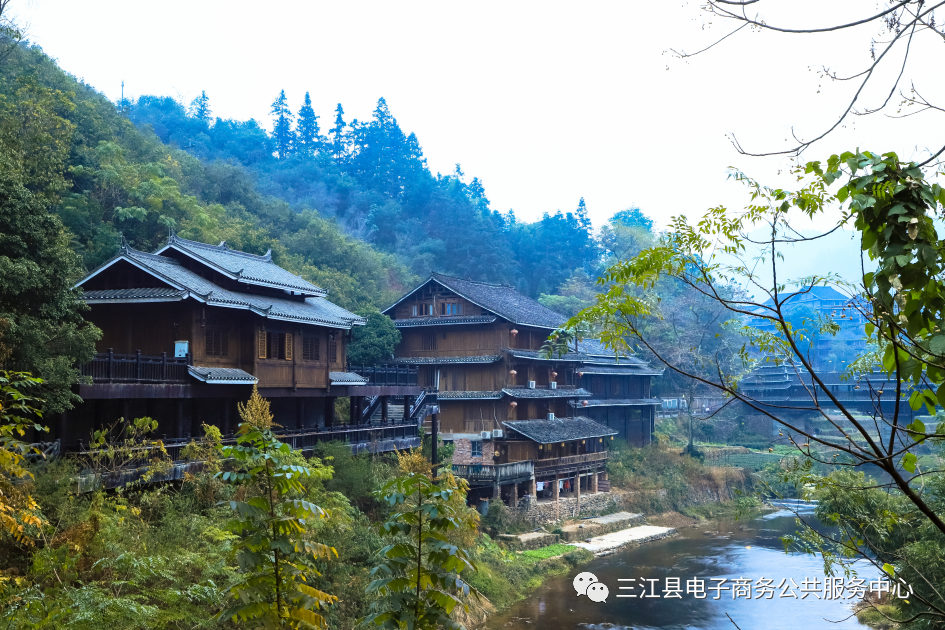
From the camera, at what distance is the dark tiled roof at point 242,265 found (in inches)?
949

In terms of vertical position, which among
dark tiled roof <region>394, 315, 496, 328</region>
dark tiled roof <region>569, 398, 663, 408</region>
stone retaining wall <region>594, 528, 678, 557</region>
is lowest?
stone retaining wall <region>594, 528, 678, 557</region>

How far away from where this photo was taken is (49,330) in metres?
15.2

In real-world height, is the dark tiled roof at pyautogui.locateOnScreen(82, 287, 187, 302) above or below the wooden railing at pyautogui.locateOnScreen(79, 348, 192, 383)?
above

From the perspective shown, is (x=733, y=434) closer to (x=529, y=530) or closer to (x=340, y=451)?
(x=529, y=530)

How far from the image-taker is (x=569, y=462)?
38.3 metres

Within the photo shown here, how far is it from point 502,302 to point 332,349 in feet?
53.1

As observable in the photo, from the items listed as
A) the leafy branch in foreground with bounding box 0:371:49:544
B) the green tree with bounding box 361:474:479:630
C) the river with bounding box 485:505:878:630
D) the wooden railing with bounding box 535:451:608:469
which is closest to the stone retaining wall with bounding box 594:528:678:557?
the river with bounding box 485:505:878:630

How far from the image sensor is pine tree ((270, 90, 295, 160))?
80.1 metres

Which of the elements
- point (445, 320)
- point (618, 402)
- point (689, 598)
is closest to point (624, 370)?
point (618, 402)

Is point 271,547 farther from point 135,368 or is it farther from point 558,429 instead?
point 558,429

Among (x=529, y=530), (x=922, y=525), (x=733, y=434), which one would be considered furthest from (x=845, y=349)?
(x=922, y=525)

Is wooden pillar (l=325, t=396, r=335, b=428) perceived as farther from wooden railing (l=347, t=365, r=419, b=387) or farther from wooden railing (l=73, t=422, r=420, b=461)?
wooden railing (l=73, t=422, r=420, b=461)

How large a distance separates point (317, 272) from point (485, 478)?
17.7 metres

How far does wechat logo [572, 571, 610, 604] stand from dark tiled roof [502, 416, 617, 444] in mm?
9527
